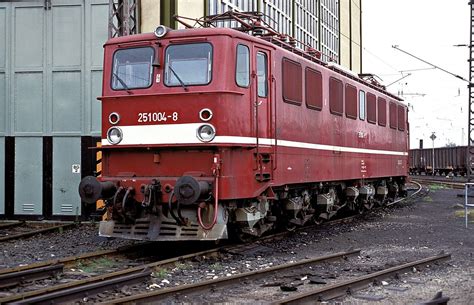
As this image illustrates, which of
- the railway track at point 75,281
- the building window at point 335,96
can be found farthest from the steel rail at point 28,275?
the building window at point 335,96

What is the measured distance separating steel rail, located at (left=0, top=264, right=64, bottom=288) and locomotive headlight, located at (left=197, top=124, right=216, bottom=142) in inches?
116

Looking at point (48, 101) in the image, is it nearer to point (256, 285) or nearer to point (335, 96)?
point (335, 96)

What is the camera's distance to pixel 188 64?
10.5m

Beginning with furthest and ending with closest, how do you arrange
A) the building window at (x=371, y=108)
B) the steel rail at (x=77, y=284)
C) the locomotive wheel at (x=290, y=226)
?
the building window at (x=371, y=108) < the locomotive wheel at (x=290, y=226) < the steel rail at (x=77, y=284)

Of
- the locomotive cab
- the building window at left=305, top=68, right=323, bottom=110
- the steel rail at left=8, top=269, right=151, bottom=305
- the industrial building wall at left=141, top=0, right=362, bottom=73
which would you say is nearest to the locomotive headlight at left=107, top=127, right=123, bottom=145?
the locomotive cab

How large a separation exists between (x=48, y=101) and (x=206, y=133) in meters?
7.60

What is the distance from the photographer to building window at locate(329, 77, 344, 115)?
47.4ft

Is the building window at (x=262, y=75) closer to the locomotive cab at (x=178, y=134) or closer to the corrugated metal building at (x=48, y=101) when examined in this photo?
the locomotive cab at (x=178, y=134)

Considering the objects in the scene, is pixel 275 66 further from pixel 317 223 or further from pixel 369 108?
pixel 369 108

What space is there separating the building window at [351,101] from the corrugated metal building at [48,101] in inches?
233

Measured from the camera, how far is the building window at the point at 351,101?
51.5ft

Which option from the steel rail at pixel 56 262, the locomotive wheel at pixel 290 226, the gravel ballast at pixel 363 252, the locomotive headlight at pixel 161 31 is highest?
the locomotive headlight at pixel 161 31

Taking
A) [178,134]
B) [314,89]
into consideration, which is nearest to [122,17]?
[314,89]

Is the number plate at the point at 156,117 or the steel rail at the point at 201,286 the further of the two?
the number plate at the point at 156,117
